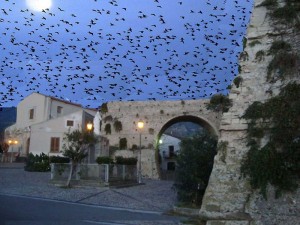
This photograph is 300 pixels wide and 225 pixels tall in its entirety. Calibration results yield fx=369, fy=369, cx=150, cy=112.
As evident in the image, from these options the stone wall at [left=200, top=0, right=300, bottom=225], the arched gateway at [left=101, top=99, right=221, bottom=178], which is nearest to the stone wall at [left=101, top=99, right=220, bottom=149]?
the arched gateway at [left=101, top=99, right=221, bottom=178]

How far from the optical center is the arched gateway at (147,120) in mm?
34781

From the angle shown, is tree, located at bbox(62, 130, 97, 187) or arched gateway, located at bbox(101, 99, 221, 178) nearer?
tree, located at bbox(62, 130, 97, 187)

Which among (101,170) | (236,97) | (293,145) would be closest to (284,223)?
(293,145)

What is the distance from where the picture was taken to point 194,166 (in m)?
14.1

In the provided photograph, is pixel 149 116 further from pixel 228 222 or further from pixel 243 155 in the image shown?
pixel 228 222

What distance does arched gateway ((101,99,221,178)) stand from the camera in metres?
34.8

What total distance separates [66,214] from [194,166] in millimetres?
5010

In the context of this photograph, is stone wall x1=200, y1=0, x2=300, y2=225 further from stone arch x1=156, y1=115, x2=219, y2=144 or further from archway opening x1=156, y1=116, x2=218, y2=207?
stone arch x1=156, y1=115, x2=219, y2=144

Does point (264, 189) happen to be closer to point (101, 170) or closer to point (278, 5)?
point (278, 5)

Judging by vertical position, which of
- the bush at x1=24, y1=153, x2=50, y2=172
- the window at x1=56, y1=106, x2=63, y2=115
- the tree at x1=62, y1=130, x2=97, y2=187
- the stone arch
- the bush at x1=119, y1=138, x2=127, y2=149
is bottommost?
the bush at x1=24, y1=153, x2=50, y2=172

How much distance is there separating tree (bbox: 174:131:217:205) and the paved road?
62.5 inches

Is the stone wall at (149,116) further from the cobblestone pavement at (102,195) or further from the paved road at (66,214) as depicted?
the paved road at (66,214)

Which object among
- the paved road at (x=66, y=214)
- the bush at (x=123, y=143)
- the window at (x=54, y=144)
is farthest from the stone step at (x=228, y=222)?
the window at (x=54, y=144)

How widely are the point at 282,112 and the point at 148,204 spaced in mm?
9057
